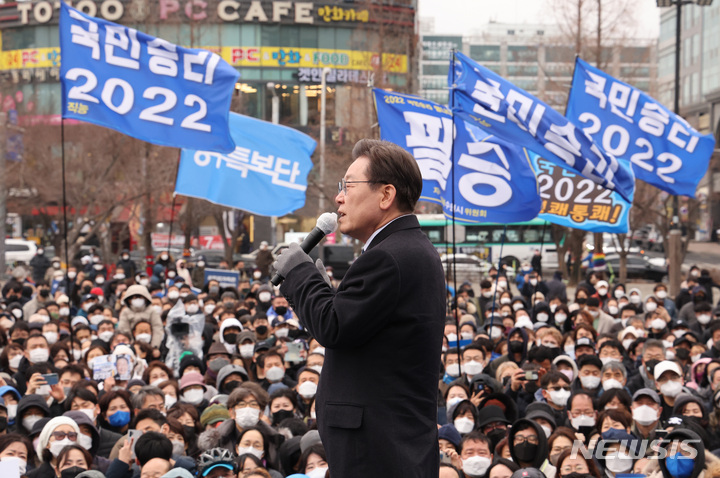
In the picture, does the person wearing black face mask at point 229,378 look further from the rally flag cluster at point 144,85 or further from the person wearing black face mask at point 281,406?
the rally flag cluster at point 144,85

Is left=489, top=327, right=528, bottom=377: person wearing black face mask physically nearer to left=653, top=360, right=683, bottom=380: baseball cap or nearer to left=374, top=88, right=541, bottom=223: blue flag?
left=374, top=88, right=541, bottom=223: blue flag

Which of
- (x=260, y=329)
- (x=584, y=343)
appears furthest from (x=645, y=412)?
(x=260, y=329)

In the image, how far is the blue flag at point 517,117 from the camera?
991cm

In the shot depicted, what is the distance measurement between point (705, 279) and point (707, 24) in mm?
52825

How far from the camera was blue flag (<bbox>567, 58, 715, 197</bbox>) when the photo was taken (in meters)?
12.5

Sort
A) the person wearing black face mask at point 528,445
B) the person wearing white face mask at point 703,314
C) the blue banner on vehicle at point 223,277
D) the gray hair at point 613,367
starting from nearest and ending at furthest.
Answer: the person wearing black face mask at point 528,445 < the gray hair at point 613,367 < the person wearing white face mask at point 703,314 < the blue banner on vehicle at point 223,277

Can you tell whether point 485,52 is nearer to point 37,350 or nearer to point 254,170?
point 254,170

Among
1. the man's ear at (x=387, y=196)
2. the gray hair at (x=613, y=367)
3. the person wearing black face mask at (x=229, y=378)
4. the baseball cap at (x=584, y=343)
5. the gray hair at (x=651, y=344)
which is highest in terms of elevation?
the man's ear at (x=387, y=196)

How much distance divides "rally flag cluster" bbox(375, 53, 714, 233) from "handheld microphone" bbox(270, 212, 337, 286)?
5179mm


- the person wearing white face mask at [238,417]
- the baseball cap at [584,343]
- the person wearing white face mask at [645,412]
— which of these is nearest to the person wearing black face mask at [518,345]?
the baseball cap at [584,343]

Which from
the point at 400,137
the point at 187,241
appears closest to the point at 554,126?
the point at 400,137

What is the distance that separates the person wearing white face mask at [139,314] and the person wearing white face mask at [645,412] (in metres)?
6.40

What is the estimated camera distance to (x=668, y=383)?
8086 millimetres

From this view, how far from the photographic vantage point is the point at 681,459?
5.05 m
